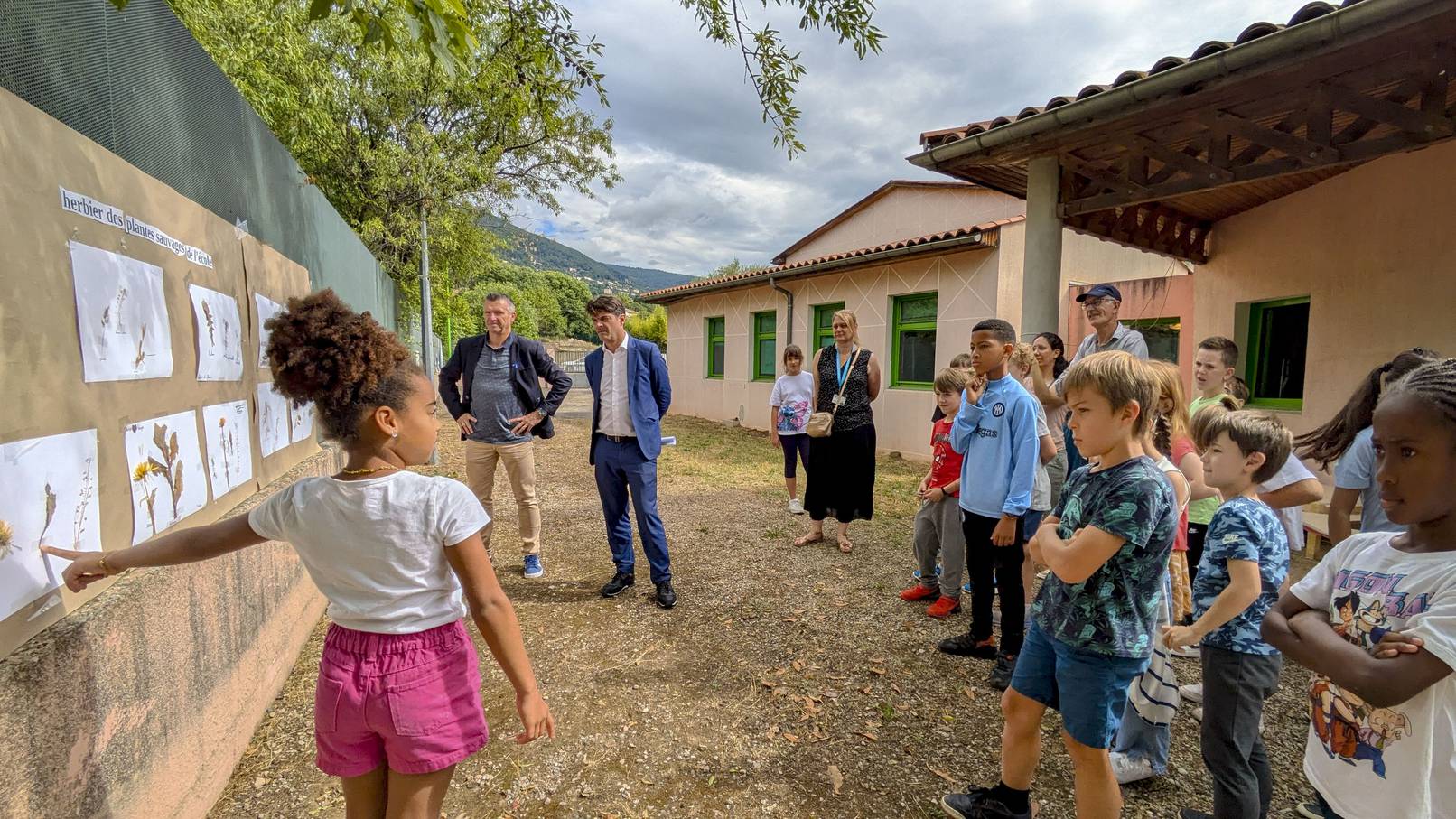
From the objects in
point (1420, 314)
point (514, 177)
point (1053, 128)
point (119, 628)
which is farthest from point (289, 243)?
point (514, 177)

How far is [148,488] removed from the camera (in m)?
2.01

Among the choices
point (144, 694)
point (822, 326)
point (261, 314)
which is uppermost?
point (822, 326)

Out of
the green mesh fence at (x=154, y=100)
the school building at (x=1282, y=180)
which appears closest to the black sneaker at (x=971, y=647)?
the school building at (x=1282, y=180)

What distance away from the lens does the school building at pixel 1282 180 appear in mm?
3502

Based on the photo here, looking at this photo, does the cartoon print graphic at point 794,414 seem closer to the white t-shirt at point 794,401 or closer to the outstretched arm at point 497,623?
the white t-shirt at point 794,401

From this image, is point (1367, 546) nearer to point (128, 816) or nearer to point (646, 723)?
point (646, 723)

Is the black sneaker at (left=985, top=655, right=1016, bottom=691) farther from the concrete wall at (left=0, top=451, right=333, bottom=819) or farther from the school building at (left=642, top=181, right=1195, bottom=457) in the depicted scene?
the concrete wall at (left=0, top=451, right=333, bottom=819)

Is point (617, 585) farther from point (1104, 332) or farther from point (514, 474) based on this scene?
point (1104, 332)

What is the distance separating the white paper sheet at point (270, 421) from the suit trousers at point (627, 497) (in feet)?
6.06

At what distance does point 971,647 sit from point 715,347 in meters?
12.5

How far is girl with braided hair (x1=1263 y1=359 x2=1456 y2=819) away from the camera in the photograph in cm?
118

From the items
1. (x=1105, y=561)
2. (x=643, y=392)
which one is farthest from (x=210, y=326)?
(x=1105, y=561)

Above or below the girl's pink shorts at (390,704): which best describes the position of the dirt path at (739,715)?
below

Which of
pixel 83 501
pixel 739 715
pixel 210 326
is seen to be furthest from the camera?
pixel 739 715
